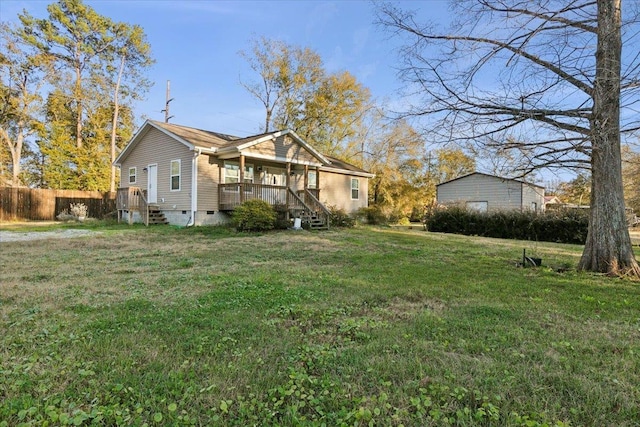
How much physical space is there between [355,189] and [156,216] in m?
11.4

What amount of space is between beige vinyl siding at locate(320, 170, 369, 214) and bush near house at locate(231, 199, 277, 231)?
643cm

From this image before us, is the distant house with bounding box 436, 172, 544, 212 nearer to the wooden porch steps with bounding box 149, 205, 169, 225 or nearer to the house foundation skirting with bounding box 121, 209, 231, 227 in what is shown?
the house foundation skirting with bounding box 121, 209, 231, 227

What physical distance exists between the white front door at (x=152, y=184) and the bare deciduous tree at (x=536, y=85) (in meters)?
13.5

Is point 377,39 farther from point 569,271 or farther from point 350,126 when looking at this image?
point 350,126

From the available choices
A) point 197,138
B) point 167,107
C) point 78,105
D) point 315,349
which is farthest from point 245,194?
point 78,105

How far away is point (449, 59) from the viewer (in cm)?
598

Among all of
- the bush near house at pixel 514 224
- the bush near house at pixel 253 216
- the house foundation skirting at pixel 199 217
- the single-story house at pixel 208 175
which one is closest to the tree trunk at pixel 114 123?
the single-story house at pixel 208 175

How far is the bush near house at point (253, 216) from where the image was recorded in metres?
12.6

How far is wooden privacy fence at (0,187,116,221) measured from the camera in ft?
60.1

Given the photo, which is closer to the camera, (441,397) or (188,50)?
(441,397)

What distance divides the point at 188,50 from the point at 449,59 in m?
17.9

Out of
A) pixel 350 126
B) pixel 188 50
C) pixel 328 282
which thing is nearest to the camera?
pixel 328 282

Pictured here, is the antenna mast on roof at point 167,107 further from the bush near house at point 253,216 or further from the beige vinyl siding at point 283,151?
the bush near house at point 253,216

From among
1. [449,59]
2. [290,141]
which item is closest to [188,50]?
[290,141]
